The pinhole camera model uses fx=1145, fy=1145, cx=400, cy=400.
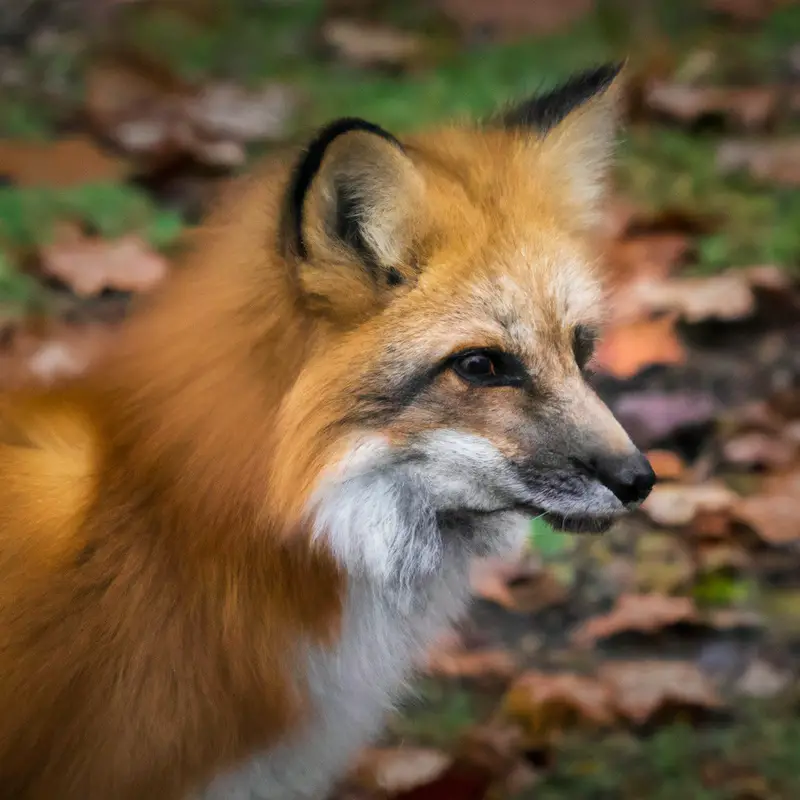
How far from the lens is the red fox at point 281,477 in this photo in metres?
2.55

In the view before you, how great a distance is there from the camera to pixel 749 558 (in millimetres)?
4246

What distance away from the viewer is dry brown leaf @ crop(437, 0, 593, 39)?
7.52m

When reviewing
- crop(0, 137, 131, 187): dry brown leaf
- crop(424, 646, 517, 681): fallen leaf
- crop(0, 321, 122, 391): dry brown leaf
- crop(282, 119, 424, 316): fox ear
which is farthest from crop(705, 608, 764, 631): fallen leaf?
crop(0, 137, 131, 187): dry brown leaf

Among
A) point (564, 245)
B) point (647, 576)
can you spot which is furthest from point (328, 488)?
point (647, 576)

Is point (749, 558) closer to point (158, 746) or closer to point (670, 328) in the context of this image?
point (670, 328)

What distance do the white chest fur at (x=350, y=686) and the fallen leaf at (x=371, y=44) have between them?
4.94 metres

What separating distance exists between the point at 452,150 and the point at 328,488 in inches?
38.3

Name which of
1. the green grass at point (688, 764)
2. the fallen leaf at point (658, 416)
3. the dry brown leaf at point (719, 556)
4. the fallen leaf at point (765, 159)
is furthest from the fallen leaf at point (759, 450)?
the fallen leaf at point (765, 159)

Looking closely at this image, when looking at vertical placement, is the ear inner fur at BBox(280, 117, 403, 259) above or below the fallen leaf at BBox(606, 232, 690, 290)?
below

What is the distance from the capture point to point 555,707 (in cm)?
363

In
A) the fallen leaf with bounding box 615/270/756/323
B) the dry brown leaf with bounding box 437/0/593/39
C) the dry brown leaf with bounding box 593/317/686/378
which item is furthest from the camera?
the dry brown leaf with bounding box 437/0/593/39

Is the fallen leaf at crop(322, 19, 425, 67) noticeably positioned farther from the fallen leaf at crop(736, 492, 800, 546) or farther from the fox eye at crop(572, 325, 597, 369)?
the fox eye at crop(572, 325, 597, 369)

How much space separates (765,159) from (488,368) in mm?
4340

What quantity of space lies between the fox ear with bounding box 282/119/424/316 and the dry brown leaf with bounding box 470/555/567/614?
1.79 meters
